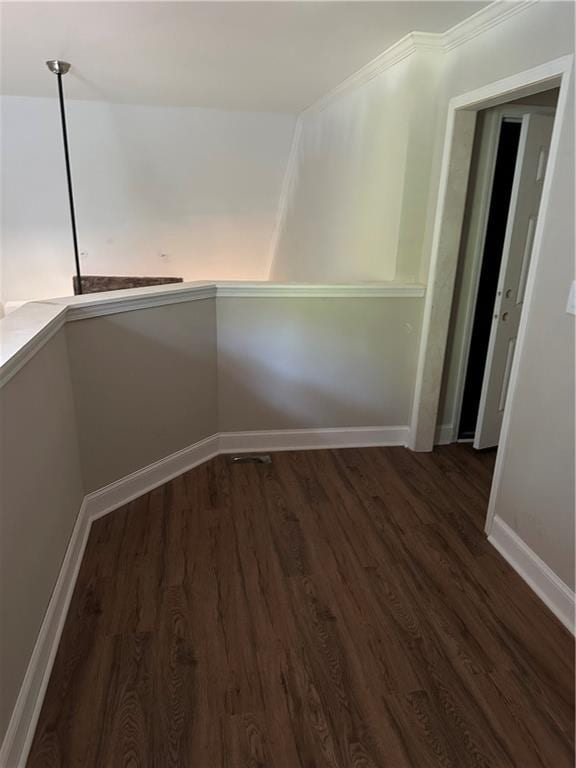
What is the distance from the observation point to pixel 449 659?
1.73 metres

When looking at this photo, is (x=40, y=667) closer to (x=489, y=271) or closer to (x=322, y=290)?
(x=322, y=290)

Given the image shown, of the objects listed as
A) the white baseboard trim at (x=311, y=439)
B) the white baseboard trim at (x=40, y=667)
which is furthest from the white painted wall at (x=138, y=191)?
the white baseboard trim at (x=40, y=667)

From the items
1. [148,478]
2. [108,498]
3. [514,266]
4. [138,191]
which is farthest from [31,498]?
[138,191]

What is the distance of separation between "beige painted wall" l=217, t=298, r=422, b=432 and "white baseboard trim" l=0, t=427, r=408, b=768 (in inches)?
2.8

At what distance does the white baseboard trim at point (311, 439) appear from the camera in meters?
3.11

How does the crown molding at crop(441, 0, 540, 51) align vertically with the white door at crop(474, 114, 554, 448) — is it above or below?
above

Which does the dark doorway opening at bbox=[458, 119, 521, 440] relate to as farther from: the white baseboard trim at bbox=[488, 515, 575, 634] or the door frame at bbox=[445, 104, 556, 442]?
the white baseboard trim at bbox=[488, 515, 575, 634]

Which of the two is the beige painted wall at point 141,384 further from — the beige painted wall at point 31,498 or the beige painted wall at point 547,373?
the beige painted wall at point 547,373

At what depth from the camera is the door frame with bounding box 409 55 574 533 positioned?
75.7 inches

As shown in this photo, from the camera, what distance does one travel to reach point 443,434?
10.8ft

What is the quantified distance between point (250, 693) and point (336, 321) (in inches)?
77.4

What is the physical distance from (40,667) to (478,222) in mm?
2890

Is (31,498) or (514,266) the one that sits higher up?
(514,266)

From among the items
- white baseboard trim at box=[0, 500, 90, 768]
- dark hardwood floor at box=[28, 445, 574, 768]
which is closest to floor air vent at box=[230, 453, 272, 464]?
dark hardwood floor at box=[28, 445, 574, 768]
